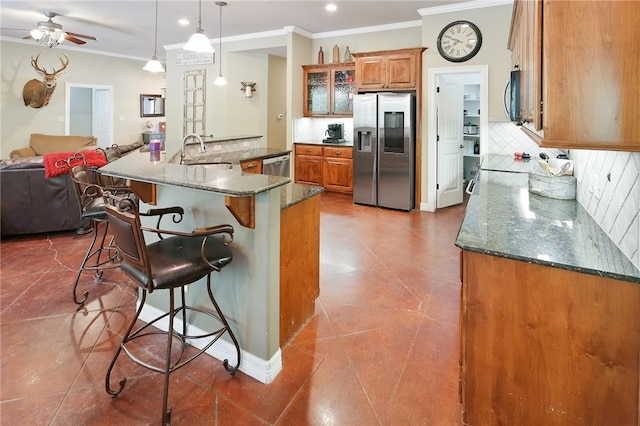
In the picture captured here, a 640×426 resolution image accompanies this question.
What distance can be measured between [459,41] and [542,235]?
457cm

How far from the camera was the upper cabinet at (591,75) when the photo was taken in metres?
1.18

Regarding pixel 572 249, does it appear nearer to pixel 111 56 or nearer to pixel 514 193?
pixel 514 193

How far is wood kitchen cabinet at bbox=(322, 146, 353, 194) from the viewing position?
6.79 m

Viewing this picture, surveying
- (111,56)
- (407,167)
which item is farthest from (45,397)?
(111,56)

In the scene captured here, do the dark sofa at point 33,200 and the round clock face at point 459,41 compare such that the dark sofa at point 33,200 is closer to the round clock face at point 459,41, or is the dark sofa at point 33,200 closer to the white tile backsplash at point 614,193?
the white tile backsplash at point 614,193

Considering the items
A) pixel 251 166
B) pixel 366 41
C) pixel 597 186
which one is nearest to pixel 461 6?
pixel 366 41

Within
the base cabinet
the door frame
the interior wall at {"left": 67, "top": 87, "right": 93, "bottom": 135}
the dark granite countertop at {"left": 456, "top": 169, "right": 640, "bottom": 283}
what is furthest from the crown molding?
the interior wall at {"left": 67, "top": 87, "right": 93, "bottom": 135}

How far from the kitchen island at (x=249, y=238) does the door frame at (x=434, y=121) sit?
151 inches

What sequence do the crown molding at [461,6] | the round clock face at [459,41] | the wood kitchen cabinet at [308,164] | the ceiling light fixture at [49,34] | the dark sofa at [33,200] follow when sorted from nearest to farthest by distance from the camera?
the dark sofa at [33,200] < the crown molding at [461,6] < the round clock face at [459,41] < the ceiling light fixture at [49,34] < the wood kitchen cabinet at [308,164]

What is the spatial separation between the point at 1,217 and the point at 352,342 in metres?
4.21

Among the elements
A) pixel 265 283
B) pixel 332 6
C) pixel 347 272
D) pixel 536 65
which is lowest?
pixel 347 272

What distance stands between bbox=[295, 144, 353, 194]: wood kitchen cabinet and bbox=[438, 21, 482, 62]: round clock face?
211 cm

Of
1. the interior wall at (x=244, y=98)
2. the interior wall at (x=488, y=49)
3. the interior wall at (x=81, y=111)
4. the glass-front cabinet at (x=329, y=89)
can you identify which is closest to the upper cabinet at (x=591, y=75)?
the interior wall at (x=488, y=49)

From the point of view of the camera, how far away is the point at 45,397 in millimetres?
1890
